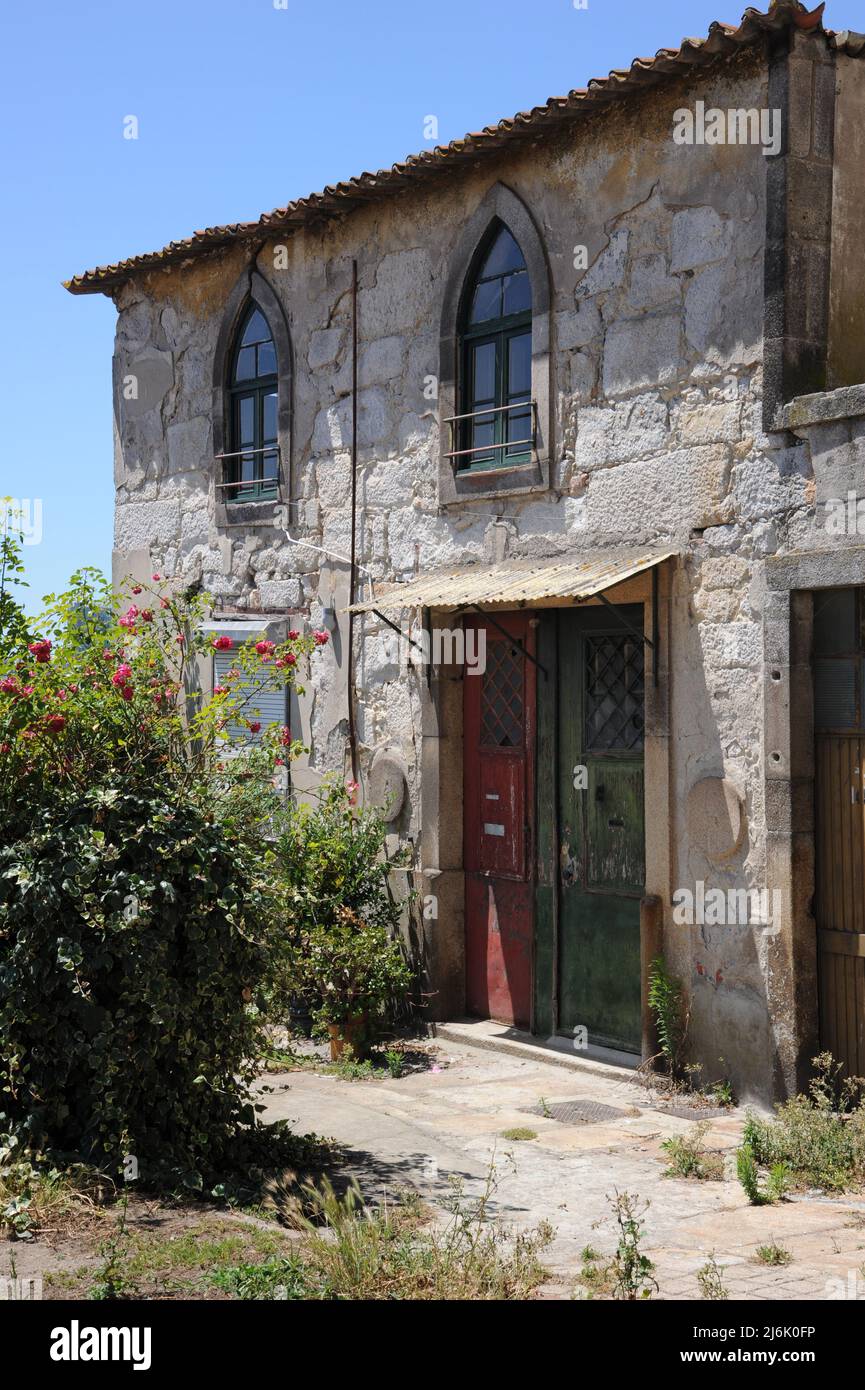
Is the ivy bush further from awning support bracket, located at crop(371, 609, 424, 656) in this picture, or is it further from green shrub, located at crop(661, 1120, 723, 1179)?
awning support bracket, located at crop(371, 609, 424, 656)

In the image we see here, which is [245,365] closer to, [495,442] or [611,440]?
[495,442]

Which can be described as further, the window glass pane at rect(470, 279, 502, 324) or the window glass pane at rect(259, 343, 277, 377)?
the window glass pane at rect(259, 343, 277, 377)

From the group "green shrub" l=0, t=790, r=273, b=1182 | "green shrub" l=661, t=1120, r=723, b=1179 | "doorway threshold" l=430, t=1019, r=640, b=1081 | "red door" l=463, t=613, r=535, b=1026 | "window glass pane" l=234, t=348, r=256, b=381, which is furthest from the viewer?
"window glass pane" l=234, t=348, r=256, b=381

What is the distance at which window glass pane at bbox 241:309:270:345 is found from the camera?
441 inches

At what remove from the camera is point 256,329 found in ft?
37.1

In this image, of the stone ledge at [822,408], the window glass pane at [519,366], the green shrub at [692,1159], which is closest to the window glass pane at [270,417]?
the window glass pane at [519,366]

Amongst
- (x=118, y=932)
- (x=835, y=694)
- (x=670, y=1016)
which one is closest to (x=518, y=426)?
(x=835, y=694)

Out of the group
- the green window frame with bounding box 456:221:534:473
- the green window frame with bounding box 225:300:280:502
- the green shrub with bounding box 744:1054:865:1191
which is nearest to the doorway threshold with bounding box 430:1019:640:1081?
the green shrub with bounding box 744:1054:865:1191

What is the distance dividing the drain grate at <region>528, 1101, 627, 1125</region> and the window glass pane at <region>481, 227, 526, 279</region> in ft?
15.5

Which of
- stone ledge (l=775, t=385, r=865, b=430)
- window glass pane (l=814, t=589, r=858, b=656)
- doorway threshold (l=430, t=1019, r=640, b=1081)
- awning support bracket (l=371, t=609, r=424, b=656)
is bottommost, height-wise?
doorway threshold (l=430, t=1019, r=640, b=1081)

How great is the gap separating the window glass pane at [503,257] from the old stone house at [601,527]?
2 centimetres

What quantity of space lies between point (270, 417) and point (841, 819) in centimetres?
586

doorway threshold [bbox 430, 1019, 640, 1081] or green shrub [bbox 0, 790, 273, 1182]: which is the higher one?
green shrub [bbox 0, 790, 273, 1182]

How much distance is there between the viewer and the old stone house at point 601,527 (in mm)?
7137
